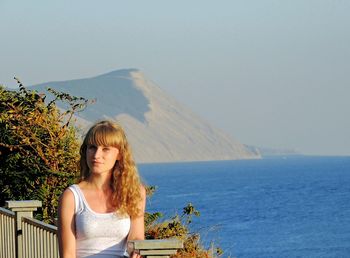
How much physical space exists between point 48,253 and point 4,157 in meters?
7.27

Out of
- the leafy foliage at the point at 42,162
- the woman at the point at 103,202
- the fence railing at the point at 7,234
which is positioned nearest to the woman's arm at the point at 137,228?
the woman at the point at 103,202

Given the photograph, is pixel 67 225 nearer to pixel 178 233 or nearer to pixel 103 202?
pixel 103 202

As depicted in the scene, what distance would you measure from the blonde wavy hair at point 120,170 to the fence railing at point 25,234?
3.02 meters

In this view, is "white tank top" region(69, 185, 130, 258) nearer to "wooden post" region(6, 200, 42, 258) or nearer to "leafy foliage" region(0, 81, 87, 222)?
"wooden post" region(6, 200, 42, 258)

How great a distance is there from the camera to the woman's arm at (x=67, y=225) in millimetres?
4785

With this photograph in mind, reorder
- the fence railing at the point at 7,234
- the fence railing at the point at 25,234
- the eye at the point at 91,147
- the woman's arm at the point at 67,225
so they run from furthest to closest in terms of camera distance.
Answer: the fence railing at the point at 7,234, the fence railing at the point at 25,234, the eye at the point at 91,147, the woman's arm at the point at 67,225

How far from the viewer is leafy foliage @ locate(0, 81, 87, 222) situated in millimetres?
14820

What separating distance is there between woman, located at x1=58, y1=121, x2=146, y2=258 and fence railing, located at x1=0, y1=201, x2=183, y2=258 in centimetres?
302

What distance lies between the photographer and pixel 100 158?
486 centimetres

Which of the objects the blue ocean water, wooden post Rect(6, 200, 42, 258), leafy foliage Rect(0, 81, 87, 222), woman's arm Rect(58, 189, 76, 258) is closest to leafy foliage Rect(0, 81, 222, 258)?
leafy foliage Rect(0, 81, 87, 222)

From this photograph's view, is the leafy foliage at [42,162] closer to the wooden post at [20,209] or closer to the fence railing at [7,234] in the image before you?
the fence railing at [7,234]

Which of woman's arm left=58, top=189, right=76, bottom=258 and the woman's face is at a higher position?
the woman's face

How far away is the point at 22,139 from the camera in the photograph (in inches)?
591

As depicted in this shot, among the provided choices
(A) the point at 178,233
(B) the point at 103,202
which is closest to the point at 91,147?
(B) the point at 103,202
